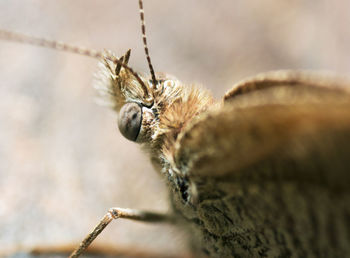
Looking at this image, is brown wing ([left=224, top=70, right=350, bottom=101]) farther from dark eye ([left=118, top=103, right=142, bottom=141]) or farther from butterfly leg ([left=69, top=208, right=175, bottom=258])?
butterfly leg ([left=69, top=208, right=175, bottom=258])

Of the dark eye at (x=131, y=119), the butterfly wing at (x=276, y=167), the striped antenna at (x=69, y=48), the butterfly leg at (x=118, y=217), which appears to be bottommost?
the butterfly wing at (x=276, y=167)

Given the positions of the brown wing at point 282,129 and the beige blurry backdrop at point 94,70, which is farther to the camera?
the beige blurry backdrop at point 94,70

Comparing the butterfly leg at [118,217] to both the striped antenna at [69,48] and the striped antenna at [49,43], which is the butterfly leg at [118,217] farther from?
the striped antenna at [49,43]

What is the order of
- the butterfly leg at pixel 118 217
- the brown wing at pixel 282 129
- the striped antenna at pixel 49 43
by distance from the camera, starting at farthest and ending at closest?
the butterfly leg at pixel 118 217 → the striped antenna at pixel 49 43 → the brown wing at pixel 282 129

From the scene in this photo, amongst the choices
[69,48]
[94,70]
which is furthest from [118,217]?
[94,70]

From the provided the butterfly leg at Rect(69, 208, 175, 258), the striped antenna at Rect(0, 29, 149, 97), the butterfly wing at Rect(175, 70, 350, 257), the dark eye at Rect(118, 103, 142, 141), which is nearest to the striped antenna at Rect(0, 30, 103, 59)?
the striped antenna at Rect(0, 29, 149, 97)

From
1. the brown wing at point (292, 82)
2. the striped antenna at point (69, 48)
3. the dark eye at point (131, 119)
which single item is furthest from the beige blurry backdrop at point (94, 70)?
the brown wing at point (292, 82)

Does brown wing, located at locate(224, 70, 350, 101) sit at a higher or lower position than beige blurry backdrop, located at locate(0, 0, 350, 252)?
lower
